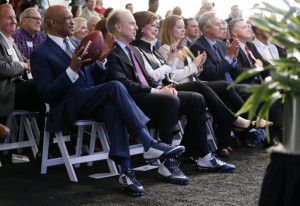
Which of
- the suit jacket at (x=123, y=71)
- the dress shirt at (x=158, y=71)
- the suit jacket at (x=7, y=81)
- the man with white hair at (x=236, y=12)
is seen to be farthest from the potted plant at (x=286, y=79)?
the man with white hair at (x=236, y=12)

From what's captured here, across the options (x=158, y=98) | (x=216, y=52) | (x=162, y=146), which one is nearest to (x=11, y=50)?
(x=158, y=98)

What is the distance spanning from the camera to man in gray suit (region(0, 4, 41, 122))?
3.68 m

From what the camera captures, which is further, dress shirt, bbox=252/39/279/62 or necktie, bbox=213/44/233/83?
dress shirt, bbox=252/39/279/62

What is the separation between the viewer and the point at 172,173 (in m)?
3.31

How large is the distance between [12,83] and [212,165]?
1.41 meters

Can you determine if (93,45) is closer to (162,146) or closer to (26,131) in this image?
(162,146)

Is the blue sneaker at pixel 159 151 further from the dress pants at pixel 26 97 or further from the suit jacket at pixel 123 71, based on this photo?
the dress pants at pixel 26 97

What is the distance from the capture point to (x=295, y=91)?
1.41 metres

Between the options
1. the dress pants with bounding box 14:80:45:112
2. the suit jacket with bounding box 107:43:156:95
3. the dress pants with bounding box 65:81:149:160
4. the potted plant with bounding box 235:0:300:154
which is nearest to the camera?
the potted plant with bounding box 235:0:300:154

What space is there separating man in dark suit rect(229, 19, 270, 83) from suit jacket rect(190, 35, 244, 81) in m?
0.24

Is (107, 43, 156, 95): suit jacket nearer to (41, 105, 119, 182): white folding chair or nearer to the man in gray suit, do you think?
(41, 105, 119, 182): white folding chair

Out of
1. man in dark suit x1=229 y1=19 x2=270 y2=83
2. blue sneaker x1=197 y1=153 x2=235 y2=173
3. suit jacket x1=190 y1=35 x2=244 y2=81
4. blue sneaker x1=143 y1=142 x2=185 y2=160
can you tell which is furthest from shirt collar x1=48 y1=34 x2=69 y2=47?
man in dark suit x1=229 y1=19 x2=270 y2=83

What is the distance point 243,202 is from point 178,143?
126 centimetres

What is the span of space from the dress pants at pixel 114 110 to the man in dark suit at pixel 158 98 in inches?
12.5
